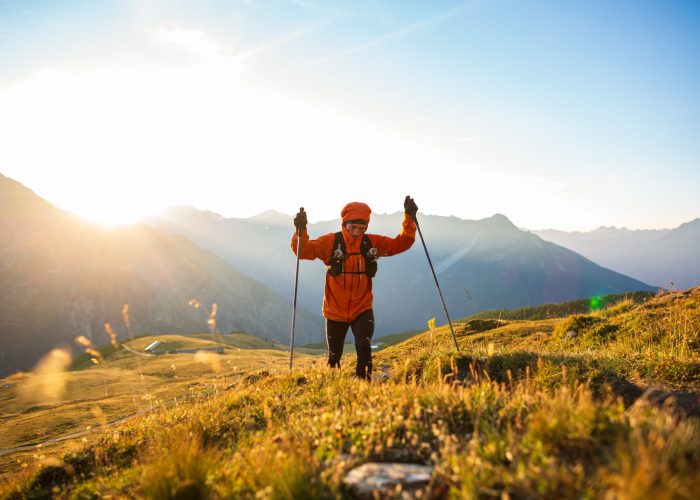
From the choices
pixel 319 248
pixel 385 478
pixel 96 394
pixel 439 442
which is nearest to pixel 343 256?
pixel 319 248

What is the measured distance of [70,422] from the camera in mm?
13969

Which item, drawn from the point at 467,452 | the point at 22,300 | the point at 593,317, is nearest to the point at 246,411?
the point at 467,452

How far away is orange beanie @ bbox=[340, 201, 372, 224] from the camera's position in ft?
29.6

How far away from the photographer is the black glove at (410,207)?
1015 cm

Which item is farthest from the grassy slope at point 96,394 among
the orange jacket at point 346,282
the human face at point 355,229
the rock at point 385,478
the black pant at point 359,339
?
the rock at point 385,478

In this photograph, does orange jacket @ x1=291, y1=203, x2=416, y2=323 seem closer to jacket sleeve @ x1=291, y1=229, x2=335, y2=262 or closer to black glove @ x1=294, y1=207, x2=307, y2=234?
jacket sleeve @ x1=291, y1=229, x2=335, y2=262

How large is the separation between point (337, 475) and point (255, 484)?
753 mm

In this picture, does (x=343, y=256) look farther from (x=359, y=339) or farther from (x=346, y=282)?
(x=359, y=339)

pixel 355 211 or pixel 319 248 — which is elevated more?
pixel 355 211

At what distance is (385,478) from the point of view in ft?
10.6

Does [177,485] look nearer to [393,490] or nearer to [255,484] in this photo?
[255,484]

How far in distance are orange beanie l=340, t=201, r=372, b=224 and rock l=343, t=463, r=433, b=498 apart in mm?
6144

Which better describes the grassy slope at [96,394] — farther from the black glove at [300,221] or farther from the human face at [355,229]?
the human face at [355,229]

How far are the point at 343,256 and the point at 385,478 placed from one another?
5.78 m
